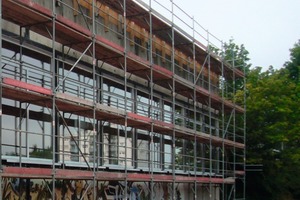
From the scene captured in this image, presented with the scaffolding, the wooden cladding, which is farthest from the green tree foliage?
the wooden cladding

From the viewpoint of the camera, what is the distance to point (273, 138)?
97.0ft

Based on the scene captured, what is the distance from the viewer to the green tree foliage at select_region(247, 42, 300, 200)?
30359mm

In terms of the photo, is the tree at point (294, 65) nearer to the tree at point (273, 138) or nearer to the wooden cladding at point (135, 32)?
the tree at point (273, 138)

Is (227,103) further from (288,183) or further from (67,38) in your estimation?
(67,38)

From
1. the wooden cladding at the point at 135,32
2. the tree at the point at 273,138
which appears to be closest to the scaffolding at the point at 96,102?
the wooden cladding at the point at 135,32

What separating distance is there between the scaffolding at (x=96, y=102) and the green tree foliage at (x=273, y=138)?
3.77 m

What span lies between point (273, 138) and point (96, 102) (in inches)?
646

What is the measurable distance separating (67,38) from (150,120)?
4.70 meters

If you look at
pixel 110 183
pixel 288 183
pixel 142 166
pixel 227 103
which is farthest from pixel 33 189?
pixel 288 183

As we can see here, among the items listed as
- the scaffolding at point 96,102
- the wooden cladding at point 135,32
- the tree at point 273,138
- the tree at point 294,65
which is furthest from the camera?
the tree at point 294,65

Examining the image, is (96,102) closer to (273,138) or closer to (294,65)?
(273,138)

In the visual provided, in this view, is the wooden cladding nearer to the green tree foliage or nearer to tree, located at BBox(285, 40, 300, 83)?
the green tree foliage

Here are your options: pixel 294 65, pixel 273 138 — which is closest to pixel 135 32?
pixel 273 138

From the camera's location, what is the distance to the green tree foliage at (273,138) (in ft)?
99.6
